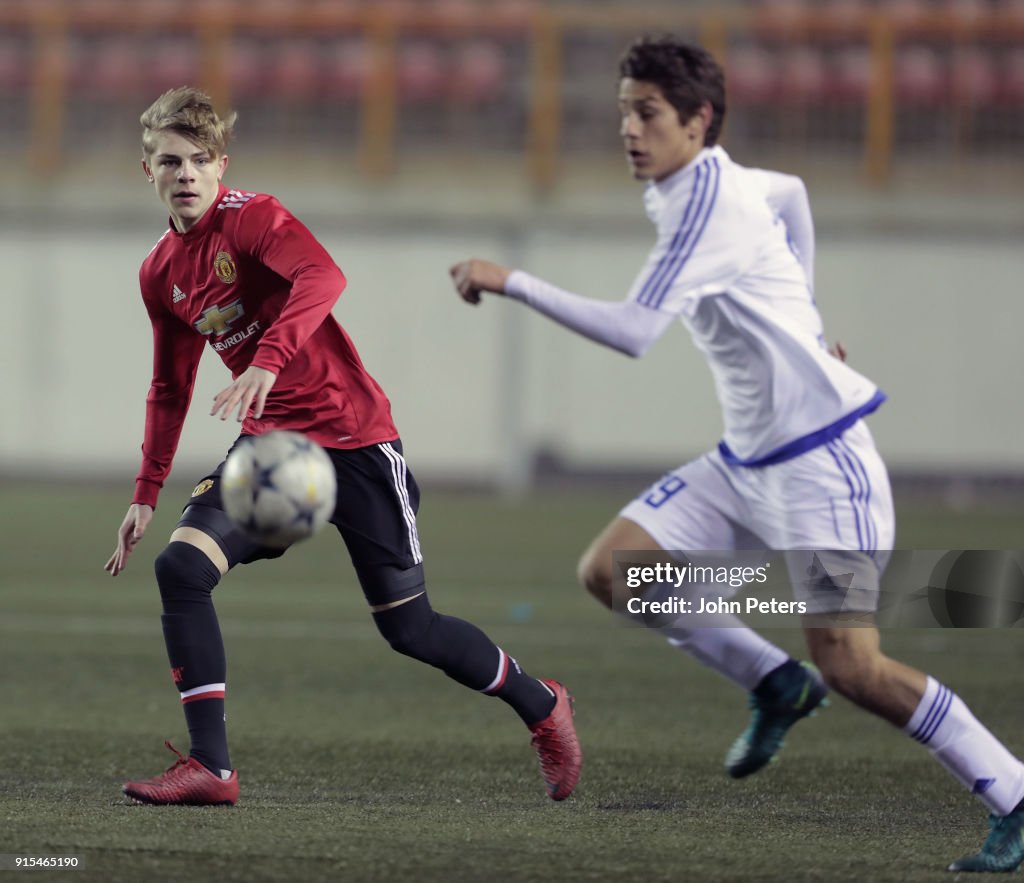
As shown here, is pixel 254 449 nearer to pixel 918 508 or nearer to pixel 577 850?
pixel 577 850

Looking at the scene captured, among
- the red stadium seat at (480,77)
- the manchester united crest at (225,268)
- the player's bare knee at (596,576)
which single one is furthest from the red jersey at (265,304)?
the red stadium seat at (480,77)

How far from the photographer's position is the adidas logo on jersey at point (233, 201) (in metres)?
4.45

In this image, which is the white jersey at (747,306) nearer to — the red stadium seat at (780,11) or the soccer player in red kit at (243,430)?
the soccer player in red kit at (243,430)

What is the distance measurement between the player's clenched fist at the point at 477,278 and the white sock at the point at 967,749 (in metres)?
1.39

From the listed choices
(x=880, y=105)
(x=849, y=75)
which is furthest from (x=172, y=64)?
(x=880, y=105)

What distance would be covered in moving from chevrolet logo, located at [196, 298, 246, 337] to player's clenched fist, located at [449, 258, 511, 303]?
0.69 meters

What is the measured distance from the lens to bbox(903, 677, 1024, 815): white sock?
12.7 feet

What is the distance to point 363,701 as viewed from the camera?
6.46 m

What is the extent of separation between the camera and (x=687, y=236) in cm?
421

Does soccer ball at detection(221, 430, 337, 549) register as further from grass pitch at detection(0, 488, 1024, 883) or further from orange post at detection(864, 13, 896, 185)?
orange post at detection(864, 13, 896, 185)

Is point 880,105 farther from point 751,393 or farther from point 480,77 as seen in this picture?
point 751,393

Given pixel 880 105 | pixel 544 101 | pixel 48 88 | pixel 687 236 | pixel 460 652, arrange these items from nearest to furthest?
pixel 687 236, pixel 460 652, pixel 880 105, pixel 544 101, pixel 48 88

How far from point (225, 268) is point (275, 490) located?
28.5 inches

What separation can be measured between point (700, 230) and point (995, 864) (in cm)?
165
